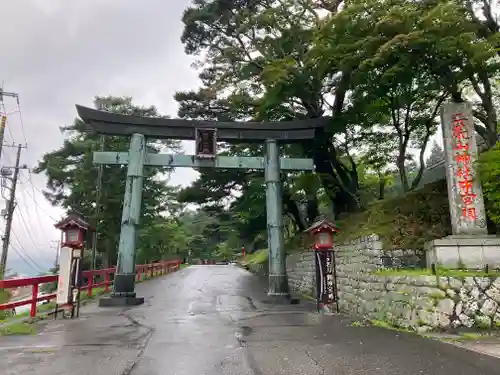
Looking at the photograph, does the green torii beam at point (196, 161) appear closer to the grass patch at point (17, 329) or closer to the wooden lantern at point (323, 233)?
the wooden lantern at point (323, 233)

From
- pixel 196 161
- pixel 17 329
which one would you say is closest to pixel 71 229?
pixel 17 329

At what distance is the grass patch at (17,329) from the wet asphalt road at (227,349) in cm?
27

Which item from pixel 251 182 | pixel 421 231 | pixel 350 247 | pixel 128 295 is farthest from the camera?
pixel 251 182

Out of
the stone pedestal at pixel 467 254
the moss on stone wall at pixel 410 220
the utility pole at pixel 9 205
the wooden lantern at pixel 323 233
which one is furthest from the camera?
the utility pole at pixel 9 205

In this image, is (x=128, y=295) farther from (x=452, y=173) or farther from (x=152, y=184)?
(x=152, y=184)

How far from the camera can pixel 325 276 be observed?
10.7 metres

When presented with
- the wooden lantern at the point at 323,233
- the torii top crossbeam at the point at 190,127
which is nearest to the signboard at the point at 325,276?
the wooden lantern at the point at 323,233

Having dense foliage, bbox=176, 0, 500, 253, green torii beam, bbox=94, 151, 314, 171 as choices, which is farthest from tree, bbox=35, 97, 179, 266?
green torii beam, bbox=94, 151, 314, 171

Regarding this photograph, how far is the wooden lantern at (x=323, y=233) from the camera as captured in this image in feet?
35.4

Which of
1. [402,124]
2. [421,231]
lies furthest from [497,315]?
[402,124]

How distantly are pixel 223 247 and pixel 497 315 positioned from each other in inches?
2283

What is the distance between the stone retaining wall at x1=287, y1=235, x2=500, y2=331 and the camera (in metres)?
7.25

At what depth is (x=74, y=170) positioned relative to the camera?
27078mm

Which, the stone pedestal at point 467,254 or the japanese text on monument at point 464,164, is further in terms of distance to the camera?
the japanese text on monument at point 464,164
